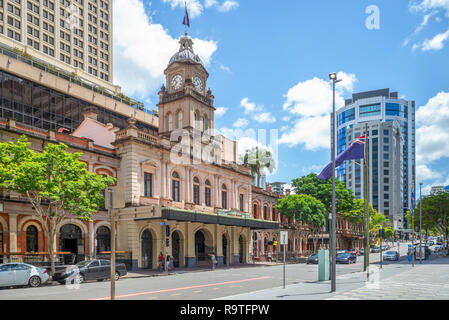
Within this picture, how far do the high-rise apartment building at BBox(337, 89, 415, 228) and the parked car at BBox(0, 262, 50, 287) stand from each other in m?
148

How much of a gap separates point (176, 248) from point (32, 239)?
14.6 metres

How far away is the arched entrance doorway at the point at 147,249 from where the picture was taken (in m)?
37.3

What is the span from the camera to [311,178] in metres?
62.7

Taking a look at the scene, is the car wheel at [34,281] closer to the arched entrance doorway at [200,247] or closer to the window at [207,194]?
the arched entrance doorway at [200,247]

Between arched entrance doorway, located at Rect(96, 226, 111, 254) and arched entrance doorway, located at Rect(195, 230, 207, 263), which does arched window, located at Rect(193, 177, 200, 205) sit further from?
arched entrance doorway, located at Rect(96, 226, 111, 254)

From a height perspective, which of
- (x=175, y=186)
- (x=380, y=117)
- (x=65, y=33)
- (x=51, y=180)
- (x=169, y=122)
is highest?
(x=65, y=33)

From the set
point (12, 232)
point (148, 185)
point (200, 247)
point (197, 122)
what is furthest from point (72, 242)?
point (197, 122)

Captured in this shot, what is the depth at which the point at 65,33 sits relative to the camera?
79688 mm

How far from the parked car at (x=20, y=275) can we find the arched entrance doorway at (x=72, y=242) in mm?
8408

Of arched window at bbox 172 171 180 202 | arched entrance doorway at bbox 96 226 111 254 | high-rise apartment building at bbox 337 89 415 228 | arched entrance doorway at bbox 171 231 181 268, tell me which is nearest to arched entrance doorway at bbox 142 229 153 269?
arched entrance doorway at bbox 96 226 111 254

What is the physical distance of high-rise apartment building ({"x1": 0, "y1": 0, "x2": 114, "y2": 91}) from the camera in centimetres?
6850

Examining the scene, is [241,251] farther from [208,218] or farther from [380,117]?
[380,117]

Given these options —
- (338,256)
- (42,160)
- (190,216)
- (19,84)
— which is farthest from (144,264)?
(19,84)

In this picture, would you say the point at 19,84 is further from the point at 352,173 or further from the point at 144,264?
the point at 352,173
